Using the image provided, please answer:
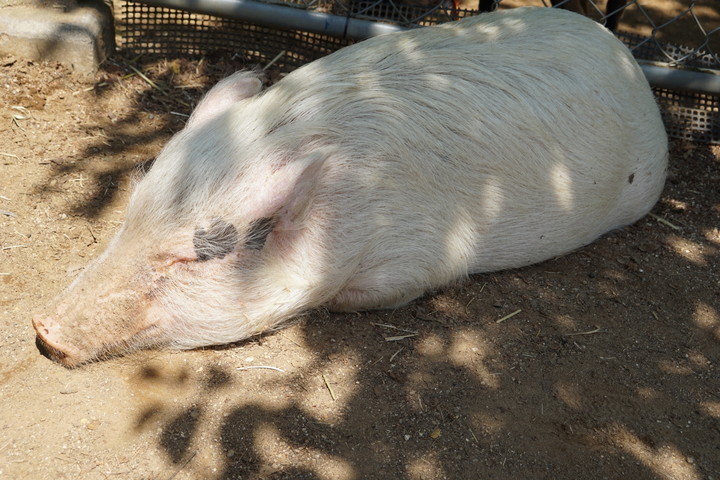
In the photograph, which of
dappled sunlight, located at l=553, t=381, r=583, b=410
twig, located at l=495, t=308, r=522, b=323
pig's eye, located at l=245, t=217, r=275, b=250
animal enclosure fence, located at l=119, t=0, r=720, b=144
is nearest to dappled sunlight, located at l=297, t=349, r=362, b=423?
pig's eye, located at l=245, t=217, r=275, b=250

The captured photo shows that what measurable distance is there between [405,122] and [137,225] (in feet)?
4.03

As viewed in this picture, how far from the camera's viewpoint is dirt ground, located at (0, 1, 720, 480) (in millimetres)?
2721

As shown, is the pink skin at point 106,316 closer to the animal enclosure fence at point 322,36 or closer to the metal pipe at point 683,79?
the animal enclosure fence at point 322,36

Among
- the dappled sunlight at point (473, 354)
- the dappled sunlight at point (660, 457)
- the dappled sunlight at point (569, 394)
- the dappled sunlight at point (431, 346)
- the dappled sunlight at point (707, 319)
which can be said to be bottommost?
the dappled sunlight at point (707, 319)

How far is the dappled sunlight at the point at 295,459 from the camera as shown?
2.66 meters

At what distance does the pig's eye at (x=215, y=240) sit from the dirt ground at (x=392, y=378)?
0.45 meters

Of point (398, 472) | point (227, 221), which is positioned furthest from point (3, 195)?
point (398, 472)

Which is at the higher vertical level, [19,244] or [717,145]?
[19,244]

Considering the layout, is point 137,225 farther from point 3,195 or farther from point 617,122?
point 617,122

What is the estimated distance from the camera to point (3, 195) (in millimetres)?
3793

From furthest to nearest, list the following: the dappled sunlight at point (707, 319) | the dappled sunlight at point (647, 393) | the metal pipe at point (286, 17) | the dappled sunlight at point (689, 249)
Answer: the metal pipe at point (286, 17) → the dappled sunlight at point (689, 249) → the dappled sunlight at point (707, 319) → the dappled sunlight at point (647, 393)

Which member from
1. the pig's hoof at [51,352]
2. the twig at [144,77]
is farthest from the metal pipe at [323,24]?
the pig's hoof at [51,352]

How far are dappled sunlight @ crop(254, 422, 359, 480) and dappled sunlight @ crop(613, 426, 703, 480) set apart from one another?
109cm

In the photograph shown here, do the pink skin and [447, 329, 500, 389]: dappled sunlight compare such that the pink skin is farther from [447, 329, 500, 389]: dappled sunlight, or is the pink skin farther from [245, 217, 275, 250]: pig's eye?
[447, 329, 500, 389]: dappled sunlight
